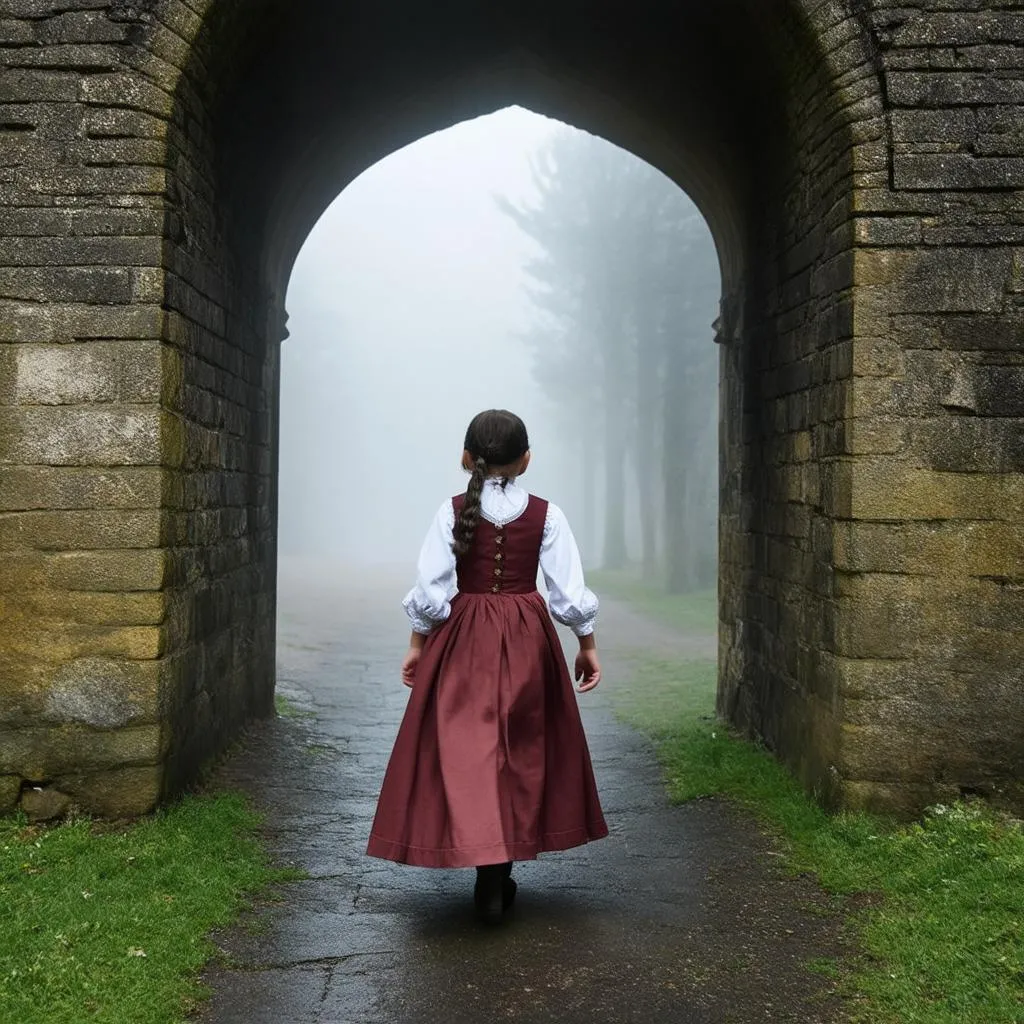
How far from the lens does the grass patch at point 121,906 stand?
11.1ft

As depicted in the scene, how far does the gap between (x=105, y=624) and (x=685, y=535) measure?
16.6 metres

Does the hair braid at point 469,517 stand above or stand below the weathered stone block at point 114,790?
above

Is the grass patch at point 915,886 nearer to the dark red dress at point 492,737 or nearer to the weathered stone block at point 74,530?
the dark red dress at point 492,737

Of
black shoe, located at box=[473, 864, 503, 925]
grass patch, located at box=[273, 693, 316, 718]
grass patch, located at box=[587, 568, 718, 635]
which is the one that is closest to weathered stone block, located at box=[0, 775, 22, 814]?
black shoe, located at box=[473, 864, 503, 925]

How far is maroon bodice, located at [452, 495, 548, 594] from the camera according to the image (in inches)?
164

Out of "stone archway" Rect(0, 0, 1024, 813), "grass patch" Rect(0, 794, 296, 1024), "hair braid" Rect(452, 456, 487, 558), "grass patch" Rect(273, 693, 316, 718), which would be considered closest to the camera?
"grass patch" Rect(0, 794, 296, 1024)

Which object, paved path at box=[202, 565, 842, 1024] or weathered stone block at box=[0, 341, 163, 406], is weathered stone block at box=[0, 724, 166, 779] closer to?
paved path at box=[202, 565, 842, 1024]

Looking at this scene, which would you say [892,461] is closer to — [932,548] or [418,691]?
[932,548]

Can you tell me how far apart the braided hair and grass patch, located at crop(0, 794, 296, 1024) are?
1649 mm

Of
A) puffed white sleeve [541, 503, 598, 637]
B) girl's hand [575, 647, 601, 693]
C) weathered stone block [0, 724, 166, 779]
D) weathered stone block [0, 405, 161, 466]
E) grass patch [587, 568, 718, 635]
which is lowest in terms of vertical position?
grass patch [587, 568, 718, 635]

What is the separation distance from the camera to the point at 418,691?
414 cm

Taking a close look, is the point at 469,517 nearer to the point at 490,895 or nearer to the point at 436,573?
the point at 436,573

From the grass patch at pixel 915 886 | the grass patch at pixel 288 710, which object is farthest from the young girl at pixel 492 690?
the grass patch at pixel 288 710

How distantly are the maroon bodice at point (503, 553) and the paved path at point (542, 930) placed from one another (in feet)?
4.11
